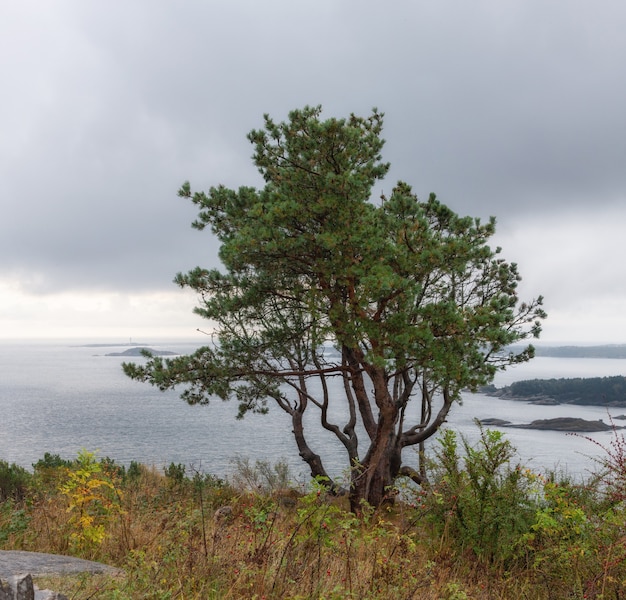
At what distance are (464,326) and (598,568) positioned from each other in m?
5.70

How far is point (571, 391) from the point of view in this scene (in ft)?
354

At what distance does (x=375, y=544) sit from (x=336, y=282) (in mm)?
7160

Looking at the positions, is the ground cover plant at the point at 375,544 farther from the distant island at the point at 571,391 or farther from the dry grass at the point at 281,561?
the distant island at the point at 571,391

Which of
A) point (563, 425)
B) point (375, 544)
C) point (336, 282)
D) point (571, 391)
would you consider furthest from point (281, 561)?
point (571, 391)

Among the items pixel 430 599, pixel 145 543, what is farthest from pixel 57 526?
pixel 430 599

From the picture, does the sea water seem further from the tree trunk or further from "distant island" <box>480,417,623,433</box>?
the tree trunk

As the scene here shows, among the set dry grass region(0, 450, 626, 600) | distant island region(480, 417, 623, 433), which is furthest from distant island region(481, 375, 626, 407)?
dry grass region(0, 450, 626, 600)

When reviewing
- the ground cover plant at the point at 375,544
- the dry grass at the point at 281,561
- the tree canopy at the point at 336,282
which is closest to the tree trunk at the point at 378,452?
the tree canopy at the point at 336,282

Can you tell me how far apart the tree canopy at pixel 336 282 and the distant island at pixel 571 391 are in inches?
3519

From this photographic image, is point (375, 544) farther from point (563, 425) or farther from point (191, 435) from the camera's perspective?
point (563, 425)

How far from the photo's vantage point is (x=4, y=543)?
6.57m

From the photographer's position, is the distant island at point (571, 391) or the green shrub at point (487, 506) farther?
the distant island at point (571, 391)

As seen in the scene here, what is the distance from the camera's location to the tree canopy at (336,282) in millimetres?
10609

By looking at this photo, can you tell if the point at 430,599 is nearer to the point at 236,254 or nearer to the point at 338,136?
the point at 236,254
